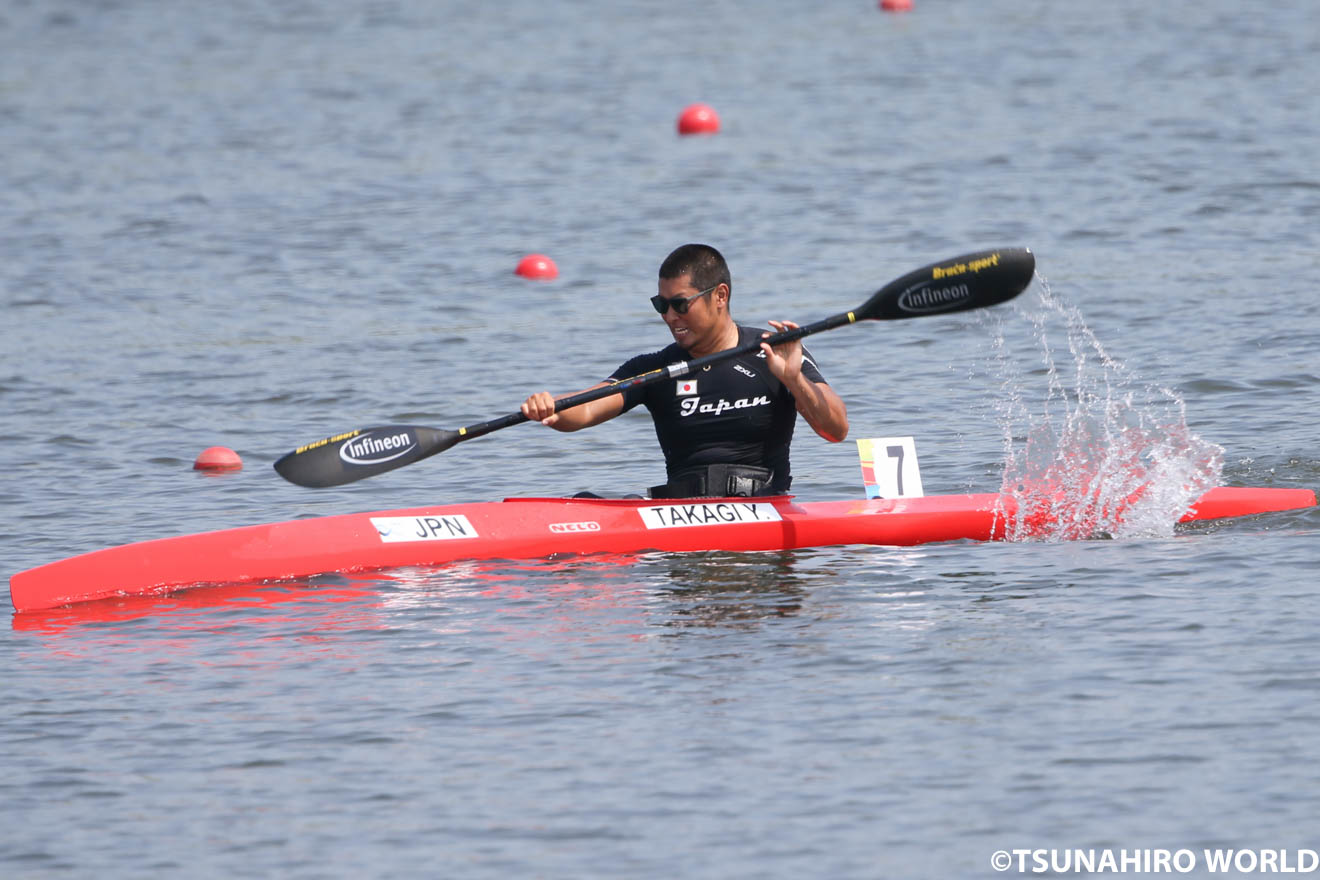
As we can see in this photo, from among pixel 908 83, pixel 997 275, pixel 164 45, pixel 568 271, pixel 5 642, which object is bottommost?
pixel 5 642

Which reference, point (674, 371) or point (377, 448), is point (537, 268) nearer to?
point (377, 448)

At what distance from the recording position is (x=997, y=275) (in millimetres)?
8742

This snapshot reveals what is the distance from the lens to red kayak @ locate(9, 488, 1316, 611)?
27.7 ft

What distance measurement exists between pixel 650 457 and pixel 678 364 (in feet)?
9.42

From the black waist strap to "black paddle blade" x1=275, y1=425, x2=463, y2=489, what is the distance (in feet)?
3.35

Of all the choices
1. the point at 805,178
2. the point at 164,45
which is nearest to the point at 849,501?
the point at 805,178

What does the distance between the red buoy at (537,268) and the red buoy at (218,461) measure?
5.89 meters

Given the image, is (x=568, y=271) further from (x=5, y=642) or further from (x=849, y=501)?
(x=5, y=642)

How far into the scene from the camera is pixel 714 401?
870 centimetres

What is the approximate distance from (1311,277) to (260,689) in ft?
34.2

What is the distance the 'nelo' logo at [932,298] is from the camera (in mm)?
8859

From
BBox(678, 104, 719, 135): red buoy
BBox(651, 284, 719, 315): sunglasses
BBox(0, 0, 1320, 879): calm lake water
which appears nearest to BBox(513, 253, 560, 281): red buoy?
BBox(0, 0, 1320, 879): calm lake water

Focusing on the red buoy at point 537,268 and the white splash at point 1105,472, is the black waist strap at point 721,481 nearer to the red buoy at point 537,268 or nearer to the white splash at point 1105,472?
the white splash at point 1105,472

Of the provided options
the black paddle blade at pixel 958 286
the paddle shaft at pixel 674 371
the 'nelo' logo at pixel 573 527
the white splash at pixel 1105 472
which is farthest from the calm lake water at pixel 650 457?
the black paddle blade at pixel 958 286
